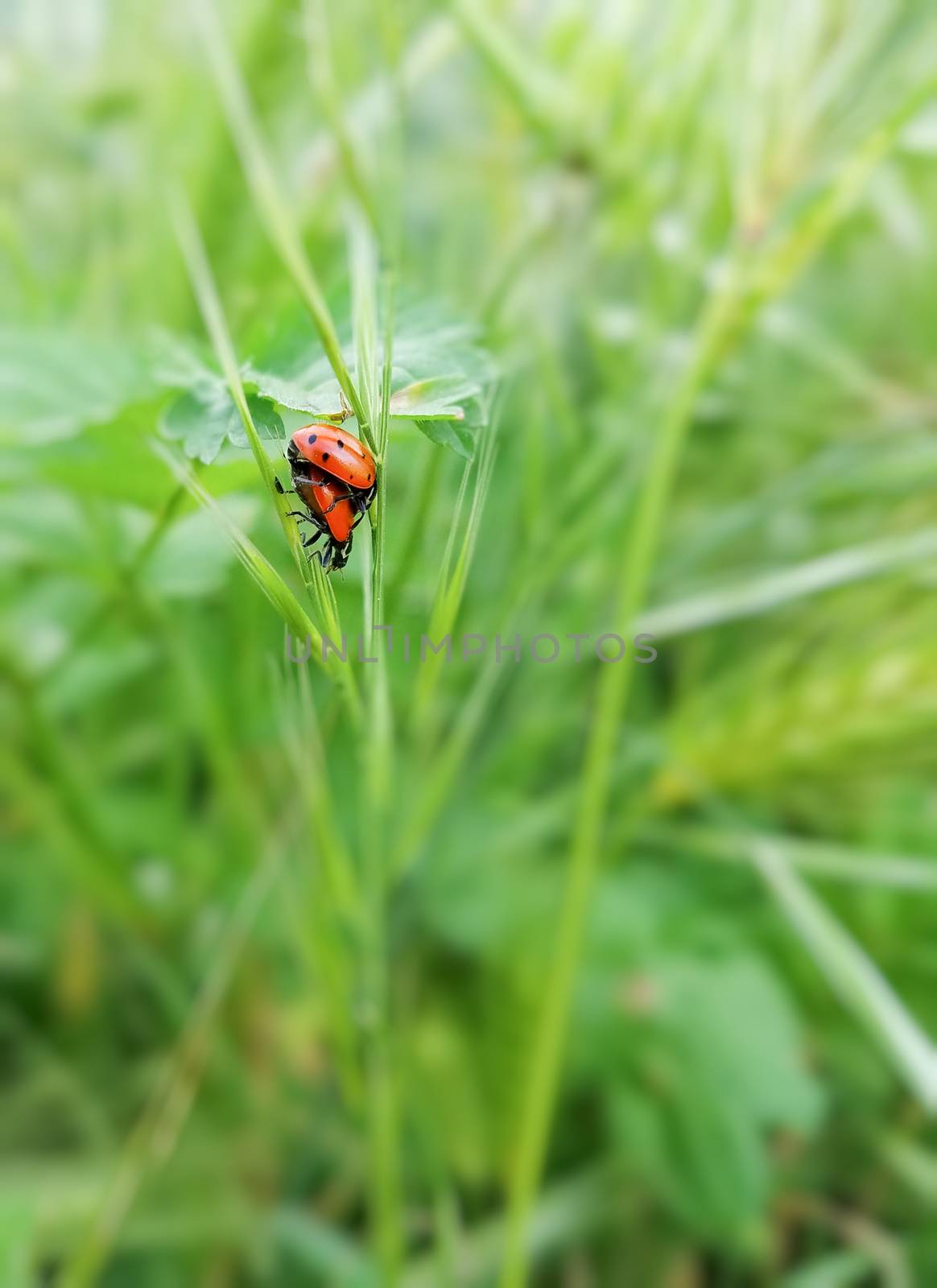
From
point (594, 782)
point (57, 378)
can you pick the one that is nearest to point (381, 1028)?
point (594, 782)

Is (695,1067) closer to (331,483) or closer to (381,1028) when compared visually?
(381,1028)

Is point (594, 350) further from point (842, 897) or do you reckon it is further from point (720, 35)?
point (842, 897)

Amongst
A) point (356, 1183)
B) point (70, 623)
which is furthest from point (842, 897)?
point (70, 623)

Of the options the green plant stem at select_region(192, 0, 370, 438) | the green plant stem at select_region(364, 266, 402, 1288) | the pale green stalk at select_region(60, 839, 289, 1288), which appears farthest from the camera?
the pale green stalk at select_region(60, 839, 289, 1288)

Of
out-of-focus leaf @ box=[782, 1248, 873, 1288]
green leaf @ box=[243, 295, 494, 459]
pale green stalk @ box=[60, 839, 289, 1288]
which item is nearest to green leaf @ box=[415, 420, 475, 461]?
green leaf @ box=[243, 295, 494, 459]

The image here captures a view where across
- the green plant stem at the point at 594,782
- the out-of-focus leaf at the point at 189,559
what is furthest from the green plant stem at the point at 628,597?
the out-of-focus leaf at the point at 189,559

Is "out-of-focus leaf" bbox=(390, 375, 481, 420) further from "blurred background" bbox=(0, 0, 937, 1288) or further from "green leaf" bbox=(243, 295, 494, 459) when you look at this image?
"blurred background" bbox=(0, 0, 937, 1288)
